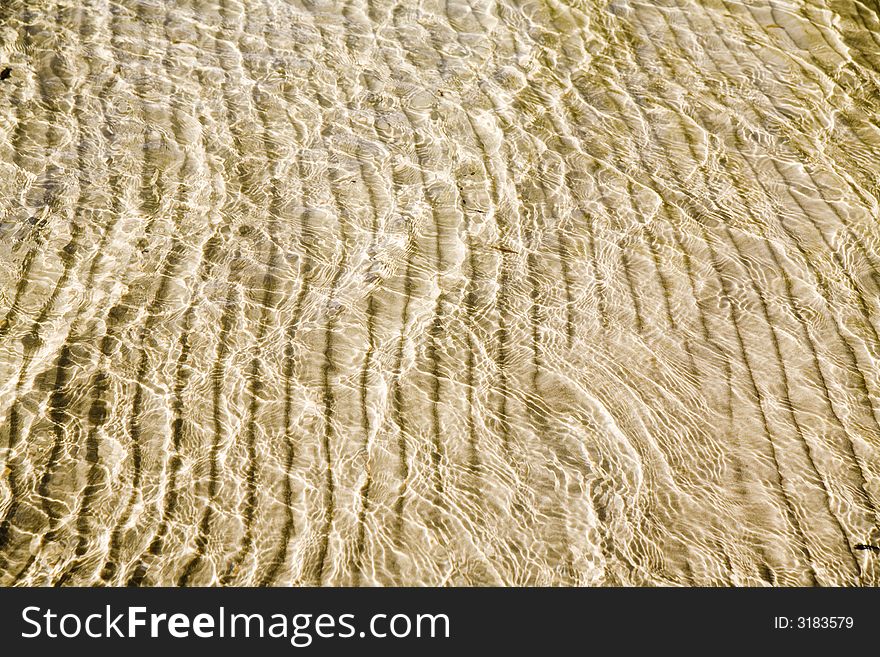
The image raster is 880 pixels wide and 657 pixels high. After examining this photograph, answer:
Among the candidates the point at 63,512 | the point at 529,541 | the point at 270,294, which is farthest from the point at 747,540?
the point at 63,512

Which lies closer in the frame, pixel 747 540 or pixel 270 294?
pixel 747 540

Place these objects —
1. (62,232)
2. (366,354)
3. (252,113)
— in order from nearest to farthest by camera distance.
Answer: (366,354), (62,232), (252,113)

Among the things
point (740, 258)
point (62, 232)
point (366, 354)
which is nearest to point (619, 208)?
point (740, 258)

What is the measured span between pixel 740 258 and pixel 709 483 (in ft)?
4.07

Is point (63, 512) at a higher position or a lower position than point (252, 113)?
lower

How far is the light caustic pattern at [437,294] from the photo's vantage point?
2762 millimetres

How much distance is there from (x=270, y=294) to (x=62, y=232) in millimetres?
1030

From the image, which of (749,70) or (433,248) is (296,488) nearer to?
(433,248)

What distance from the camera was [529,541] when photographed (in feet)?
9.00

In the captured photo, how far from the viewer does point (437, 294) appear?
3512 mm

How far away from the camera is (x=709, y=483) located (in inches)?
114

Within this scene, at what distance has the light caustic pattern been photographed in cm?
276
